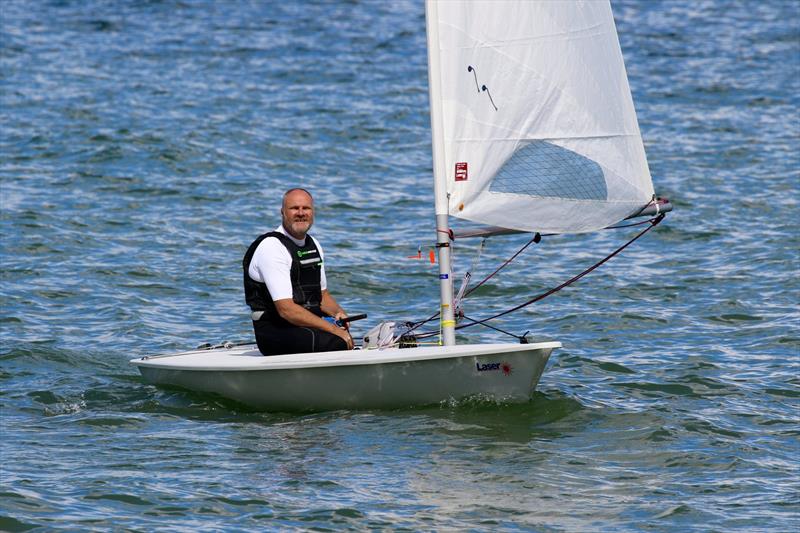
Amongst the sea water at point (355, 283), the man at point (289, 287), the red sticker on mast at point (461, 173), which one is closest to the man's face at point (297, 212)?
the man at point (289, 287)

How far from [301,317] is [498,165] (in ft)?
5.81

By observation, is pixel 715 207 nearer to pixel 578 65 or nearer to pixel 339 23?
pixel 578 65

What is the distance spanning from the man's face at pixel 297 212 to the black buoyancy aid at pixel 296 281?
0.34ft

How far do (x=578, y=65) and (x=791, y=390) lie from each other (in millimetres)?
2978

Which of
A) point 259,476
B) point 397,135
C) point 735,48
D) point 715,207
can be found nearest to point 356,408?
point 259,476

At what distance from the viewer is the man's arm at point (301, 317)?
8.97m

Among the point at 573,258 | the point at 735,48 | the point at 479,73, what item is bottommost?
the point at 573,258

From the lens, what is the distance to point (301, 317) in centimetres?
898

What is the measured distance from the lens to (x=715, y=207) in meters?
15.9

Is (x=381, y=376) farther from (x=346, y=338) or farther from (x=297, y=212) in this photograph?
(x=297, y=212)

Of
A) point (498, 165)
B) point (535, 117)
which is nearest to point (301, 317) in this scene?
point (498, 165)

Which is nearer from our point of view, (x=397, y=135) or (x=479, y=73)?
(x=479, y=73)

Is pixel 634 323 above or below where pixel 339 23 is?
below

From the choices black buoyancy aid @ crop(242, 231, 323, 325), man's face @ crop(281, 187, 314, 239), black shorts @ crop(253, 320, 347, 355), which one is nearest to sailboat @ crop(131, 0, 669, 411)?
black shorts @ crop(253, 320, 347, 355)
